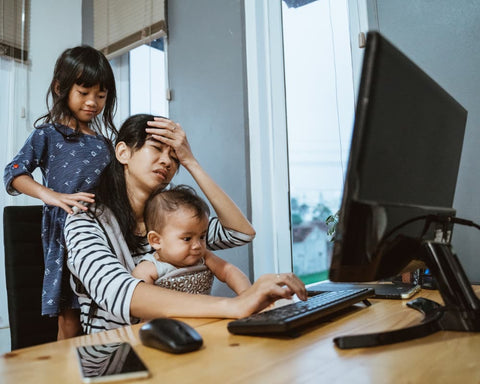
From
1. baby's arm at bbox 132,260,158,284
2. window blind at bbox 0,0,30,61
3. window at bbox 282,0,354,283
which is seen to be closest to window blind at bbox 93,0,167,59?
window blind at bbox 0,0,30,61

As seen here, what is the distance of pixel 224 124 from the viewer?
2.04 m

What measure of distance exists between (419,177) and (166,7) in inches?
82.5

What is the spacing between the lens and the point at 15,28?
282cm

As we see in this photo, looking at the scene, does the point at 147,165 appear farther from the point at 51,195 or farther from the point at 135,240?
the point at 51,195

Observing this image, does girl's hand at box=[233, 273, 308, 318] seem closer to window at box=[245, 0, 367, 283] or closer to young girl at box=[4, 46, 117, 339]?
young girl at box=[4, 46, 117, 339]

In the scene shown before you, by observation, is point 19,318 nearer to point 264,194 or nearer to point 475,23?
point 264,194

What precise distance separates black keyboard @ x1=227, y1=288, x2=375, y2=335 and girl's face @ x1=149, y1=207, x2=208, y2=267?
44 centimetres

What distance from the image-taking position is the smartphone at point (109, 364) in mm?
448

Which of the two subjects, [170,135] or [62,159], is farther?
[62,159]

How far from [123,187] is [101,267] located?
1.30 feet

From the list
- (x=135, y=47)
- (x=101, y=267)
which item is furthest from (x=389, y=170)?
(x=135, y=47)

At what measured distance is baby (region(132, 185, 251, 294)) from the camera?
1086 mm

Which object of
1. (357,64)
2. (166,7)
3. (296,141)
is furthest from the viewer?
(166,7)

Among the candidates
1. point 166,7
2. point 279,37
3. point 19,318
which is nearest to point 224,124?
point 279,37
